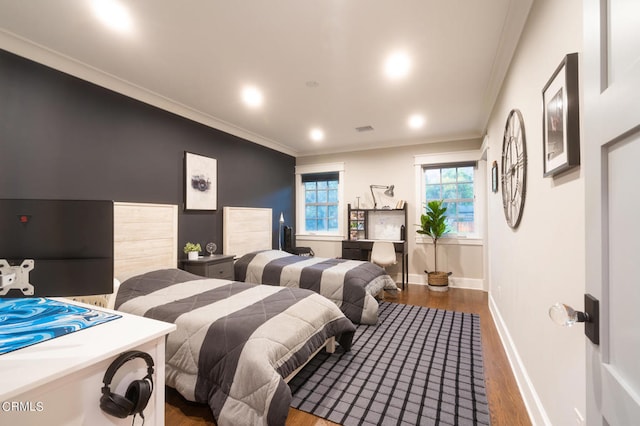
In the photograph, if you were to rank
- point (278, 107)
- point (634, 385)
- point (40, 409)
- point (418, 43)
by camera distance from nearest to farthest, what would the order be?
point (634, 385)
point (40, 409)
point (418, 43)
point (278, 107)

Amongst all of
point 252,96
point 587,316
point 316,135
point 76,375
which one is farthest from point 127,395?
point 316,135

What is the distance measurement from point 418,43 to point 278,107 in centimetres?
190

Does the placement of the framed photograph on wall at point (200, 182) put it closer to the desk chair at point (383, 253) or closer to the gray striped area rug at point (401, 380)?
the gray striped area rug at point (401, 380)

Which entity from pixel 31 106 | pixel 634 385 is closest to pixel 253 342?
pixel 634 385

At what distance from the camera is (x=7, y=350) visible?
83cm

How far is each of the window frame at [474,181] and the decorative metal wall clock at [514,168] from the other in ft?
7.23

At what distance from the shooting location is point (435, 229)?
4.68 m

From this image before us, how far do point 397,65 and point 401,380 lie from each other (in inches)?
105

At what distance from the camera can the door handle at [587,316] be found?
68 cm

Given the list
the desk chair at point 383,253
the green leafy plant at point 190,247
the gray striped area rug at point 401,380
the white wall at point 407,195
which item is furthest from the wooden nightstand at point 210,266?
the white wall at point 407,195

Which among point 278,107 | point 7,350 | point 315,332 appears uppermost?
point 278,107

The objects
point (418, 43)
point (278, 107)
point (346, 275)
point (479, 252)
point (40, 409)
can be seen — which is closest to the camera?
point (40, 409)

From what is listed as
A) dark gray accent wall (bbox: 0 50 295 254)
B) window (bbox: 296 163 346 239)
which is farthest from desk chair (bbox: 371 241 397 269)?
dark gray accent wall (bbox: 0 50 295 254)

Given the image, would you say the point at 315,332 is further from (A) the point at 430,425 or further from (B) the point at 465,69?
(B) the point at 465,69
